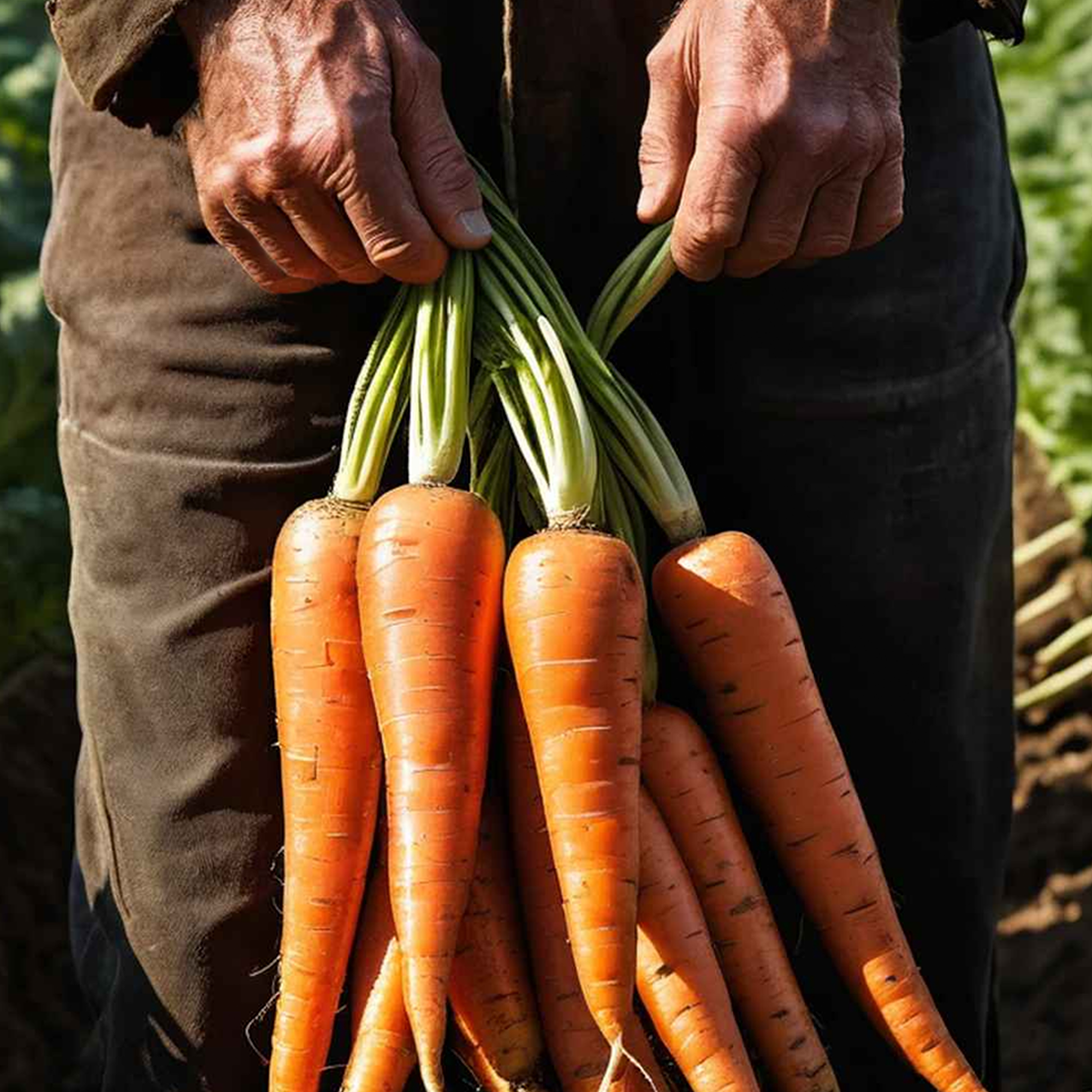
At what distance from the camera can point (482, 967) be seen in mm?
1777

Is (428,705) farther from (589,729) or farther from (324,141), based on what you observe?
(324,141)

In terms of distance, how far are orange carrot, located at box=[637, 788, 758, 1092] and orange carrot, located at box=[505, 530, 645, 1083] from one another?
0.07m

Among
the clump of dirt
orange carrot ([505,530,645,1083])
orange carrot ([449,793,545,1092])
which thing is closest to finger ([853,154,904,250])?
orange carrot ([505,530,645,1083])

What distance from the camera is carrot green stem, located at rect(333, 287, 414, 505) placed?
1.73m

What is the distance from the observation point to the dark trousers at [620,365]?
1767 mm

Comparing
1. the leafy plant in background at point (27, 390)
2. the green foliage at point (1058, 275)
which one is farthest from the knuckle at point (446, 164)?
the green foliage at point (1058, 275)

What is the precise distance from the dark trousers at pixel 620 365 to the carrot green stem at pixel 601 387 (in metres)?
0.07

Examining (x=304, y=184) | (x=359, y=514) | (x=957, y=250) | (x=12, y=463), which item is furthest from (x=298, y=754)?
(x=12, y=463)

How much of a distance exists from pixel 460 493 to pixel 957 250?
60 centimetres

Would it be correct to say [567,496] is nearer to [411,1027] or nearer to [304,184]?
[304,184]

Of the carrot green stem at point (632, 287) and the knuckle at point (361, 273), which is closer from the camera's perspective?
the knuckle at point (361, 273)

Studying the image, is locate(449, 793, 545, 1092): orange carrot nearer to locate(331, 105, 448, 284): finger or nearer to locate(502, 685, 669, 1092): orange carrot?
locate(502, 685, 669, 1092): orange carrot

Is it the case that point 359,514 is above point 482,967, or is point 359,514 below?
above

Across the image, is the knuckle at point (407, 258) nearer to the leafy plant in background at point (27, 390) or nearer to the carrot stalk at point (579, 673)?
the carrot stalk at point (579, 673)
